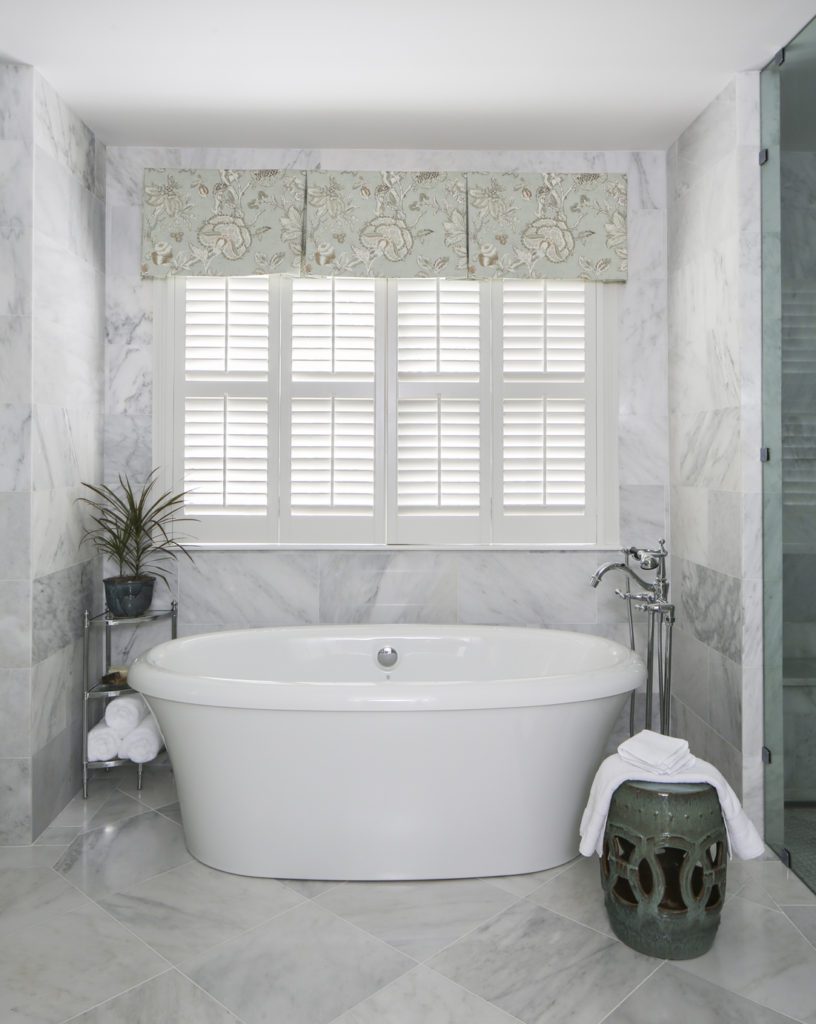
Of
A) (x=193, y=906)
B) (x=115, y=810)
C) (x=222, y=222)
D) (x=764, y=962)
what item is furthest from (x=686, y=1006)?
(x=222, y=222)

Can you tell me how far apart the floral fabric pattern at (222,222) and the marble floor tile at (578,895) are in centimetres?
252

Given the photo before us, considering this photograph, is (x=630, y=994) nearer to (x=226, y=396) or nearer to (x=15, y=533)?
(x=15, y=533)

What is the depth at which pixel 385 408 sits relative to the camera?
3523mm

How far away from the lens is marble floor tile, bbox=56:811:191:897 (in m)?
2.55

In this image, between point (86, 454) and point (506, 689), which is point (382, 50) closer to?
point (86, 454)

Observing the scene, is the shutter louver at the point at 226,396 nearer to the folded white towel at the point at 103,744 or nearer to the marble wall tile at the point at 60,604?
the marble wall tile at the point at 60,604

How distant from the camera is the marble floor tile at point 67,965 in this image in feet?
6.36

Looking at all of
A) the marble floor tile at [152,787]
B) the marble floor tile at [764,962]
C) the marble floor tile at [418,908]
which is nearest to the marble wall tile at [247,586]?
the marble floor tile at [152,787]

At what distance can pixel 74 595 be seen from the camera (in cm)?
318

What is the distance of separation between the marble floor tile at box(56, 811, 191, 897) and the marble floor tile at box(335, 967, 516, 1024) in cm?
96

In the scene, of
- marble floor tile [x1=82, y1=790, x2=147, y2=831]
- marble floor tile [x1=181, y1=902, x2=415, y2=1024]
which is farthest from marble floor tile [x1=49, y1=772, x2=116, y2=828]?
marble floor tile [x1=181, y1=902, x2=415, y2=1024]

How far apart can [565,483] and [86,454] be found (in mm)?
1996

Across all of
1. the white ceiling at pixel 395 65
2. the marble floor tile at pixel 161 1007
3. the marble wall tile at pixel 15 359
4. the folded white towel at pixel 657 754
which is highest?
the white ceiling at pixel 395 65

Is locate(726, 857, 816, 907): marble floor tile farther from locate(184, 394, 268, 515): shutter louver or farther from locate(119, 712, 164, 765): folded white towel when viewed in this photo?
locate(184, 394, 268, 515): shutter louver
